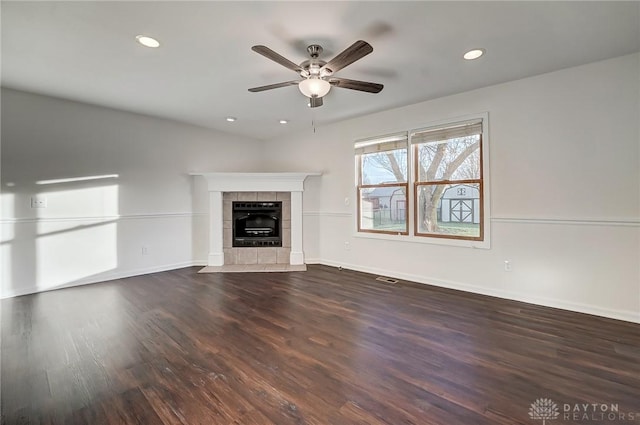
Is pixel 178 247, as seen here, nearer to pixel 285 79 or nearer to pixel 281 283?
pixel 281 283

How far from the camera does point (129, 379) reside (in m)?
1.80

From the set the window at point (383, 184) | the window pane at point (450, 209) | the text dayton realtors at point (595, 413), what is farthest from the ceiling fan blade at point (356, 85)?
the text dayton realtors at point (595, 413)

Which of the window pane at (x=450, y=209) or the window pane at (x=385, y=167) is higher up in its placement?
the window pane at (x=385, y=167)

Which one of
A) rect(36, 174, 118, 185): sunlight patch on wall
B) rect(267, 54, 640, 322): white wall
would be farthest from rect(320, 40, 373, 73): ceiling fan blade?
rect(36, 174, 118, 185): sunlight patch on wall

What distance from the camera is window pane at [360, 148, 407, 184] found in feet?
13.7

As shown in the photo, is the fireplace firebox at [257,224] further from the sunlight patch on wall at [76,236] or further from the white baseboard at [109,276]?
the sunlight patch on wall at [76,236]

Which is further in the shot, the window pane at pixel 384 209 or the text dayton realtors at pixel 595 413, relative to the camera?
Result: the window pane at pixel 384 209

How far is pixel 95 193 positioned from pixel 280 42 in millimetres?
3541

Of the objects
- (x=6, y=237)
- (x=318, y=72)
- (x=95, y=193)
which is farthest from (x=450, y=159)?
(x=6, y=237)

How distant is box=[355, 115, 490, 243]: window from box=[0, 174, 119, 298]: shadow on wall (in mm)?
3909

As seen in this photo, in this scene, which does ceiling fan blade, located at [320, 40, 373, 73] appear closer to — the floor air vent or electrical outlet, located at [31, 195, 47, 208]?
the floor air vent

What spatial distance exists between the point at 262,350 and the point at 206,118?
3814 millimetres

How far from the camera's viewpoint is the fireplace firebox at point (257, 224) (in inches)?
203

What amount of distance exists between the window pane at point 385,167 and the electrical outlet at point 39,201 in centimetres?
448
